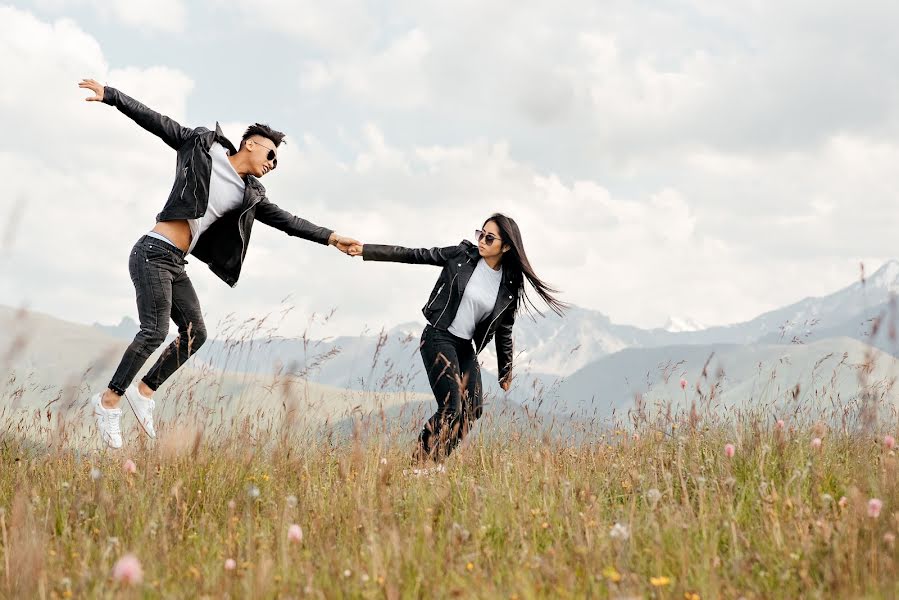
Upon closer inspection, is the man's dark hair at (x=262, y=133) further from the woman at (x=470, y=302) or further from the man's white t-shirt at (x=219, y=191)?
the woman at (x=470, y=302)

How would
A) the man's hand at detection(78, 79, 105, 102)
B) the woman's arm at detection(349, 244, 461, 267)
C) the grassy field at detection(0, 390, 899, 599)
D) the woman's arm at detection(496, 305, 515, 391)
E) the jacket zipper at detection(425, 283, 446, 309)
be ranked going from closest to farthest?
the grassy field at detection(0, 390, 899, 599) → the man's hand at detection(78, 79, 105, 102) → the jacket zipper at detection(425, 283, 446, 309) → the woman's arm at detection(349, 244, 461, 267) → the woman's arm at detection(496, 305, 515, 391)

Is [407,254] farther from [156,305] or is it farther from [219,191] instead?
[156,305]

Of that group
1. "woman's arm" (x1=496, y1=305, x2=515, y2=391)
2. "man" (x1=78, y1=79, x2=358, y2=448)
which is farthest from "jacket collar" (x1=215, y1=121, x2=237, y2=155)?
"woman's arm" (x1=496, y1=305, x2=515, y2=391)

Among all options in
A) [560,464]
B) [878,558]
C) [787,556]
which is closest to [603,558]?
[787,556]

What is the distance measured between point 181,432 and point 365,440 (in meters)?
1.23

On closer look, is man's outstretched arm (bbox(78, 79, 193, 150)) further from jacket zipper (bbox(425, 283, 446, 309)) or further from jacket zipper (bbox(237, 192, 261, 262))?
jacket zipper (bbox(425, 283, 446, 309))

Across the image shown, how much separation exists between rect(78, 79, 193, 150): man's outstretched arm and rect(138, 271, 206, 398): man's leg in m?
1.11

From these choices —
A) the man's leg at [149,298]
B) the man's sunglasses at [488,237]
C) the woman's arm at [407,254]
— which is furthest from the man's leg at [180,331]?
the man's sunglasses at [488,237]

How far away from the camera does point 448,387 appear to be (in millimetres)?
6246

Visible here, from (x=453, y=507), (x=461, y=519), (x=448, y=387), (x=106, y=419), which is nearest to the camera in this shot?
(x=461, y=519)

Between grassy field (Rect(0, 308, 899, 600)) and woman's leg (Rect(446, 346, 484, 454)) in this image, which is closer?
grassy field (Rect(0, 308, 899, 600))

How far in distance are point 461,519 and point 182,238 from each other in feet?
11.3

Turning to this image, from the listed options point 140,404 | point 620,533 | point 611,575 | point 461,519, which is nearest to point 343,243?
point 140,404

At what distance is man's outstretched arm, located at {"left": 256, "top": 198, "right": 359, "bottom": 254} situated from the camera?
6777 millimetres
